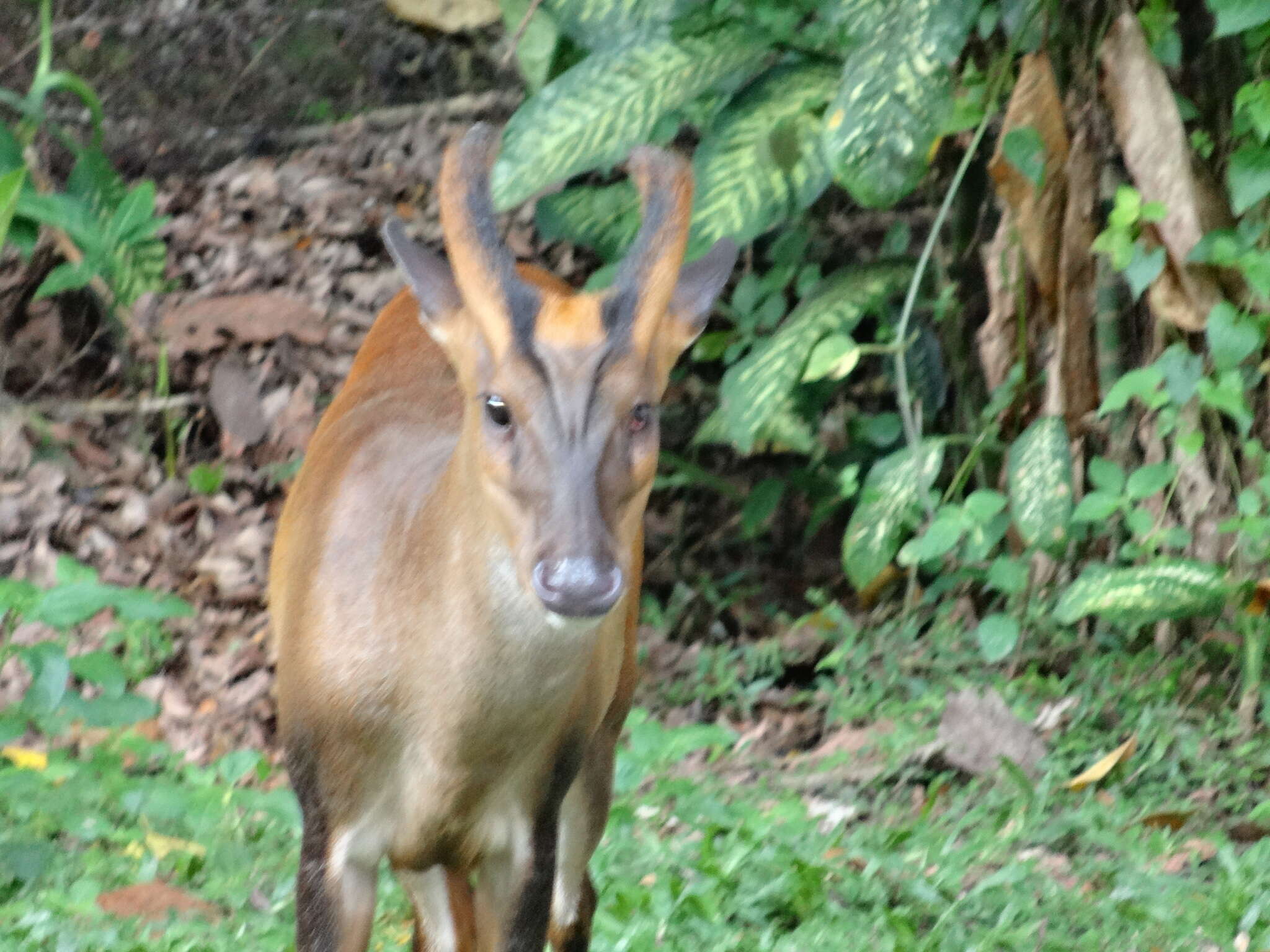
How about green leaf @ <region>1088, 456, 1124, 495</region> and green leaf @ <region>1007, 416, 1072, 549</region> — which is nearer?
green leaf @ <region>1088, 456, 1124, 495</region>

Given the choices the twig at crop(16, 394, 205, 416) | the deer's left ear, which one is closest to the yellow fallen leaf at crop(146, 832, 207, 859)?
the deer's left ear

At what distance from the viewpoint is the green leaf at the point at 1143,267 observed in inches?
192

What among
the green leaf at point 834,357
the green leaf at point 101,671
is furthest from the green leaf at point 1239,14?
the green leaf at point 101,671

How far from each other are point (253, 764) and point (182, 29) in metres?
3.41

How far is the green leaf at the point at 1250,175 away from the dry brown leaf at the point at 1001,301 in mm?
787

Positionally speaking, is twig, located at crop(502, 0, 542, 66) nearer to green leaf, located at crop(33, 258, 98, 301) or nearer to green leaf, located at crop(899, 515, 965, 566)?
green leaf, located at crop(33, 258, 98, 301)

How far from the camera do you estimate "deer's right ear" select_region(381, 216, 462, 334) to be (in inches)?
117

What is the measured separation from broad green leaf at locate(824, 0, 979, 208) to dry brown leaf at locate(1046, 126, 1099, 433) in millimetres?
811

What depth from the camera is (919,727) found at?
518cm

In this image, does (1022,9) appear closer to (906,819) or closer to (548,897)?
(906,819)

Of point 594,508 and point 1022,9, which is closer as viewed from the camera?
point 594,508

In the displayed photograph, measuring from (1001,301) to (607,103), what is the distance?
4.59 feet

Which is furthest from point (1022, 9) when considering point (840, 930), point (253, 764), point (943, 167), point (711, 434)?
point (253, 764)

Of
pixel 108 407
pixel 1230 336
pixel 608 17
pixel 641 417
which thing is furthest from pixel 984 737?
pixel 108 407
